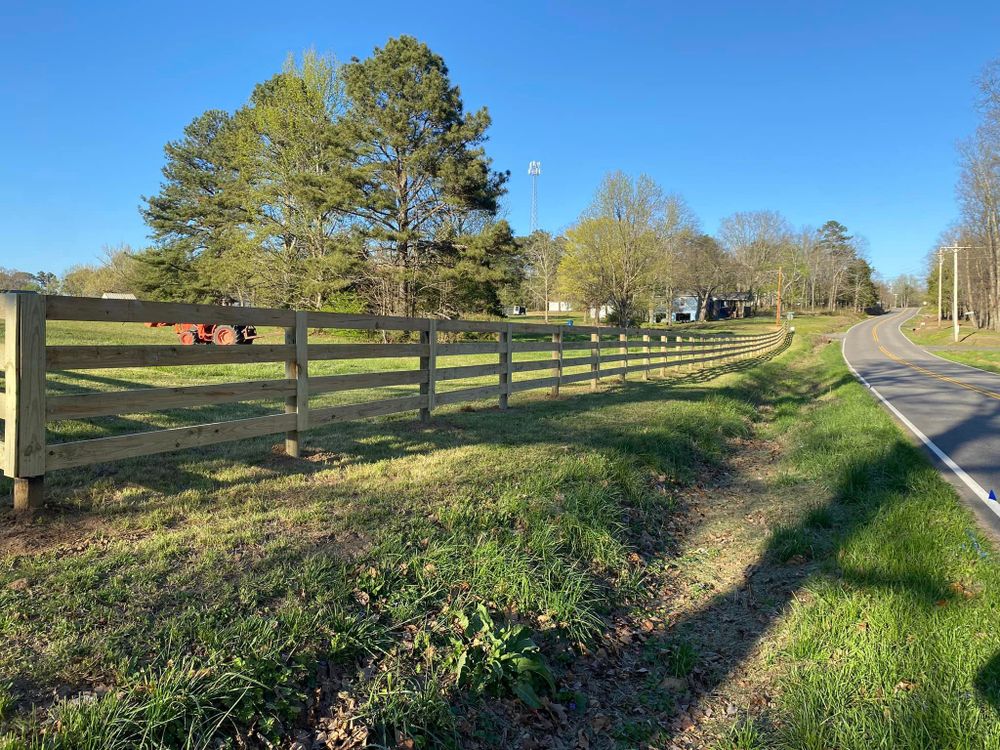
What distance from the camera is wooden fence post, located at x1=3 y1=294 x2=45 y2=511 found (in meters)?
3.25

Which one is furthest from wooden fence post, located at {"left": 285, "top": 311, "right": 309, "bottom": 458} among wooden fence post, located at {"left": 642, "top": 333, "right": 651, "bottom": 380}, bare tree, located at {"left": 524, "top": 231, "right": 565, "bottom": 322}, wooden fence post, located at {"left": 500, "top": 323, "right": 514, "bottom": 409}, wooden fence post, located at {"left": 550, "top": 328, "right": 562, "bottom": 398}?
bare tree, located at {"left": 524, "top": 231, "right": 565, "bottom": 322}

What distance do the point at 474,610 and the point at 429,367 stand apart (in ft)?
13.3

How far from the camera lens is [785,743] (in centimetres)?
262

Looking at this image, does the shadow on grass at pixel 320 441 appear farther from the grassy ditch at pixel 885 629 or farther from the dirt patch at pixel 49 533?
the grassy ditch at pixel 885 629

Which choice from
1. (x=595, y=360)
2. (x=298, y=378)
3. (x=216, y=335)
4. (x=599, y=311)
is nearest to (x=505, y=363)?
(x=595, y=360)

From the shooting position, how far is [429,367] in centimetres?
704

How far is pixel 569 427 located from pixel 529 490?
109 inches

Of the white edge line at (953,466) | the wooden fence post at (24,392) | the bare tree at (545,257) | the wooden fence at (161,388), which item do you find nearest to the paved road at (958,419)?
the white edge line at (953,466)

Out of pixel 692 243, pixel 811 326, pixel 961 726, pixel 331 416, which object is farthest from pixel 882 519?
pixel 811 326

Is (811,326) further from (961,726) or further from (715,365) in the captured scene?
(961,726)

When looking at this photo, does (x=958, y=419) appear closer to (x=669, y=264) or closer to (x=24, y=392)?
(x=24, y=392)

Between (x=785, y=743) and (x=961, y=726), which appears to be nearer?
(x=961, y=726)

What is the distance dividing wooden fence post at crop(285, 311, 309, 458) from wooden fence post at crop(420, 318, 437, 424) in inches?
77.2

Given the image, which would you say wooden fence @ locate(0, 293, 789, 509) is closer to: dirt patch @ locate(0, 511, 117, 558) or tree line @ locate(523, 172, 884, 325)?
dirt patch @ locate(0, 511, 117, 558)
